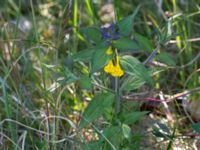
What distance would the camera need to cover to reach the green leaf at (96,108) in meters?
1.07

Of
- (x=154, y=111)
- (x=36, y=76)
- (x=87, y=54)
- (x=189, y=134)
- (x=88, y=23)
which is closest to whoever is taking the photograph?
(x=87, y=54)

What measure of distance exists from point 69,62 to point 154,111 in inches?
17.2

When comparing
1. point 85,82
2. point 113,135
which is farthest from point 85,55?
point 113,135

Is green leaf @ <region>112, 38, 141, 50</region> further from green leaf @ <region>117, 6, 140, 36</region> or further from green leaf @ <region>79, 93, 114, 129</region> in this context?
green leaf @ <region>79, 93, 114, 129</region>

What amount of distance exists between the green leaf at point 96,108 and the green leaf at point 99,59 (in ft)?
0.36

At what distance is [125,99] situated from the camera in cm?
130

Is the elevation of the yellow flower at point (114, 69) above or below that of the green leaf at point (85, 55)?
below

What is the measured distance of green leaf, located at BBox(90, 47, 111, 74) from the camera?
1.01 meters

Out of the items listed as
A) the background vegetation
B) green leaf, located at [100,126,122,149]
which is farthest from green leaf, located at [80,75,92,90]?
green leaf, located at [100,126,122,149]

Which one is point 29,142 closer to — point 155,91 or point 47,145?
point 47,145

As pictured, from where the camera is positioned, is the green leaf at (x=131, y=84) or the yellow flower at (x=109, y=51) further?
the green leaf at (x=131, y=84)

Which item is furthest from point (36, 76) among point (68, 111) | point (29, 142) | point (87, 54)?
point (87, 54)

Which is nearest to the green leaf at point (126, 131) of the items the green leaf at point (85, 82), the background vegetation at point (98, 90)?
the background vegetation at point (98, 90)

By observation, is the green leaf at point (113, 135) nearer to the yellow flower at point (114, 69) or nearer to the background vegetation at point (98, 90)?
the background vegetation at point (98, 90)
